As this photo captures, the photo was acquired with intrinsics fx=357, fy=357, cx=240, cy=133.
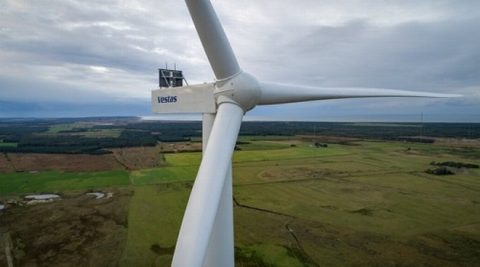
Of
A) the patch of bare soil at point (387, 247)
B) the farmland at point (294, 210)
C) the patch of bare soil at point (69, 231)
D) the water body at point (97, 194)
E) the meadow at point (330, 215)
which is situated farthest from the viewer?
the water body at point (97, 194)

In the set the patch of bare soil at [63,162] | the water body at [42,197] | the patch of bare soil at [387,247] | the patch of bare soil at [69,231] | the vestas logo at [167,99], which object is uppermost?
the vestas logo at [167,99]

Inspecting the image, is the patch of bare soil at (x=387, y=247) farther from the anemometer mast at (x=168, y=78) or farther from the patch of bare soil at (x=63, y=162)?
the patch of bare soil at (x=63, y=162)

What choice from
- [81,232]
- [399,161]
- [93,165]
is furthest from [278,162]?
[81,232]

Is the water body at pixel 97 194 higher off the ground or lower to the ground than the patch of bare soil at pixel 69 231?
higher

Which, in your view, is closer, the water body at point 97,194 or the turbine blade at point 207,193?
the turbine blade at point 207,193

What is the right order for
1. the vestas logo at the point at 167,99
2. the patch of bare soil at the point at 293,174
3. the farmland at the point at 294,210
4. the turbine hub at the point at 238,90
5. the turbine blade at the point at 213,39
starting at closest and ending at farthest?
1. the turbine blade at the point at 213,39
2. the turbine hub at the point at 238,90
3. the vestas logo at the point at 167,99
4. the farmland at the point at 294,210
5. the patch of bare soil at the point at 293,174

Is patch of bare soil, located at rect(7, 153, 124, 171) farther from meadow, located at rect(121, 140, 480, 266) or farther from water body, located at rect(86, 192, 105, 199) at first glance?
water body, located at rect(86, 192, 105, 199)

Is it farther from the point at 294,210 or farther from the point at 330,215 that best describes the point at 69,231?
the point at 330,215

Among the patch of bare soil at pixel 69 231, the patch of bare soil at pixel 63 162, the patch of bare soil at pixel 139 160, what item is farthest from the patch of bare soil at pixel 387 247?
the patch of bare soil at pixel 63 162
